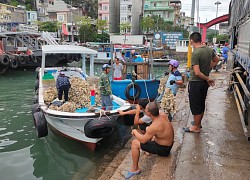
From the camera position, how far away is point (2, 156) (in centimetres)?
641

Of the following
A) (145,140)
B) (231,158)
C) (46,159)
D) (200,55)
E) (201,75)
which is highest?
(200,55)

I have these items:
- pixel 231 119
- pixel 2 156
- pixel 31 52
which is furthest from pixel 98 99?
pixel 31 52

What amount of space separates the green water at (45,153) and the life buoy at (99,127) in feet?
2.48

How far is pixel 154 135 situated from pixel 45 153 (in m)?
3.95

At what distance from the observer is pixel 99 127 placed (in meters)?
5.56

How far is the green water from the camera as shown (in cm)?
567

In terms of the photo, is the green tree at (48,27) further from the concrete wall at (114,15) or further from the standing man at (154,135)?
the standing man at (154,135)

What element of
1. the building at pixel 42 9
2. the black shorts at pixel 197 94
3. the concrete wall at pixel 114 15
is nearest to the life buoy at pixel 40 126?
the black shorts at pixel 197 94

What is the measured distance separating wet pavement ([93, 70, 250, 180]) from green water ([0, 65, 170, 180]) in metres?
0.76

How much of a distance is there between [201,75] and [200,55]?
0.36 meters

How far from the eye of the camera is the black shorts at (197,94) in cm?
465

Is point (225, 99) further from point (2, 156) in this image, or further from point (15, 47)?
point (15, 47)

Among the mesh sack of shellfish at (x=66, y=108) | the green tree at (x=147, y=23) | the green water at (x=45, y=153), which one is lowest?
the green water at (x=45, y=153)

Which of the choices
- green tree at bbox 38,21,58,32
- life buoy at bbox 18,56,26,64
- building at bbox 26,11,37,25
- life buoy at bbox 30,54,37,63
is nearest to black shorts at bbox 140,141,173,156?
life buoy at bbox 18,56,26,64
